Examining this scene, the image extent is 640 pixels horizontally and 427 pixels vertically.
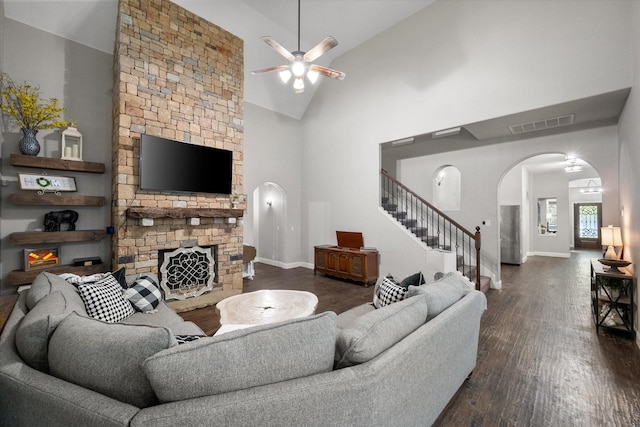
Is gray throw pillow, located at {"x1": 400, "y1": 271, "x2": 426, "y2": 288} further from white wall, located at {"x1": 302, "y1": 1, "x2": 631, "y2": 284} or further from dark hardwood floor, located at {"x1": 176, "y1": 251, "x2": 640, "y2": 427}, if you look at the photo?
white wall, located at {"x1": 302, "y1": 1, "x2": 631, "y2": 284}

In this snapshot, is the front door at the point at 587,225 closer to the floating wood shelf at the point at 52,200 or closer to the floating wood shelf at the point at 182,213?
the floating wood shelf at the point at 182,213

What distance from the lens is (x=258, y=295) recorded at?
337 centimetres

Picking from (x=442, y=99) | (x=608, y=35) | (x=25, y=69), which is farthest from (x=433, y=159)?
(x=25, y=69)

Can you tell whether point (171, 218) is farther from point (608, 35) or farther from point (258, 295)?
point (608, 35)

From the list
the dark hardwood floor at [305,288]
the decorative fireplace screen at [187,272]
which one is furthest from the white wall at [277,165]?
the decorative fireplace screen at [187,272]

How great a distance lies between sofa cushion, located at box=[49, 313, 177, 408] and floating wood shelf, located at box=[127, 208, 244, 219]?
302 centimetres

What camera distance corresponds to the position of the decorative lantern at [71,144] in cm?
418

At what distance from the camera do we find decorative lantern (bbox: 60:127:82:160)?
13.7 feet

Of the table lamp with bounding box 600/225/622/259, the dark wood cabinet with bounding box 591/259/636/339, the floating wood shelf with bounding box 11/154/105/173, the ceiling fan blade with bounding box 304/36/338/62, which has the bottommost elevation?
the dark wood cabinet with bounding box 591/259/636/339

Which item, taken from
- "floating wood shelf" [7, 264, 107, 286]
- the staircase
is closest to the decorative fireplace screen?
"floating wood shelf" [7, 264, 107, 286]

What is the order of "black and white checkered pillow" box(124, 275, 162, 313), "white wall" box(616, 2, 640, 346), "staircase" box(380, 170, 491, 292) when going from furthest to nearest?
"staircase" box(380, 170, 491, 292)
"white wall" box(616, 2, 640, 346)
"black and white checkered pillow" box(124, 275, 162, 313)

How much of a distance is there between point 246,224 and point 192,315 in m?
4.35

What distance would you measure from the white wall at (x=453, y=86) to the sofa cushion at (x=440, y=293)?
3.34 meters

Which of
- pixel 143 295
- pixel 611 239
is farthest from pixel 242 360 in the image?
pixel 611 239
